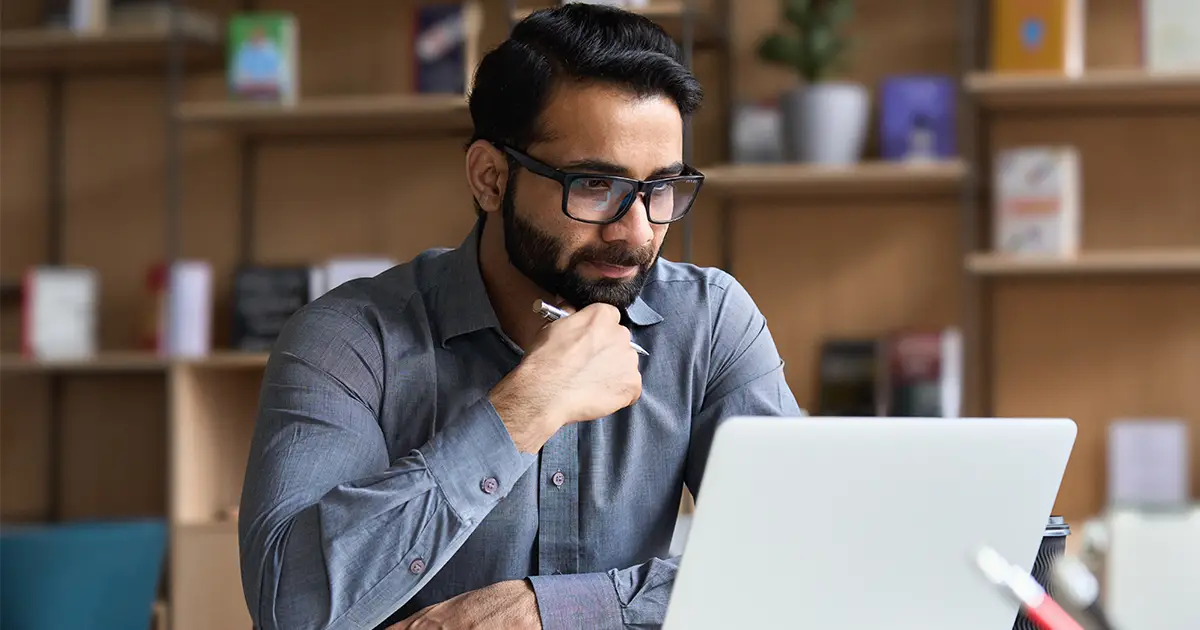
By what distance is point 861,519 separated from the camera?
3.33 feet

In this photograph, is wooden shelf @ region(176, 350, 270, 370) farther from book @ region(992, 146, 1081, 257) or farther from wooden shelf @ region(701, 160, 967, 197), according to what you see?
book @ region(992, 146, 1081, 257)

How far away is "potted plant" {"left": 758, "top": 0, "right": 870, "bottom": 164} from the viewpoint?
3023mm

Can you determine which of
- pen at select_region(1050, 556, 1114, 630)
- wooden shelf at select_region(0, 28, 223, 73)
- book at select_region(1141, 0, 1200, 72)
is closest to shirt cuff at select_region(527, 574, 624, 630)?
pen at select_region(1050, 556, 1114, 630)

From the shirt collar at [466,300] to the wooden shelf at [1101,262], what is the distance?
1.58m

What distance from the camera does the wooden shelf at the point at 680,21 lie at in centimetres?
295

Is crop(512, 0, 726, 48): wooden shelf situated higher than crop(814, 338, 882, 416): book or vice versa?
crop(512, 0, 726, 48): wooden shelf

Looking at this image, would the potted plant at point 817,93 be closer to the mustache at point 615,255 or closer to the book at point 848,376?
the book at point 848,376

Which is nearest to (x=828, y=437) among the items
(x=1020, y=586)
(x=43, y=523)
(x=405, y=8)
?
(x=1020, y=586)

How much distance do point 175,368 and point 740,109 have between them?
1.46m

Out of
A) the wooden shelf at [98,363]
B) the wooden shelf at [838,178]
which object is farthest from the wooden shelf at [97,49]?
the wooden shelf at [838,178]

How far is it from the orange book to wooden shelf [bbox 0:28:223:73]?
75.8 inches

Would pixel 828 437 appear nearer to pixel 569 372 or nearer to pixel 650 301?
pixel 569 372

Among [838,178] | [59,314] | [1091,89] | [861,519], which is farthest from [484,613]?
[59,314]

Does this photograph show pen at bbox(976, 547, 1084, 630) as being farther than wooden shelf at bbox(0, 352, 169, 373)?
No
